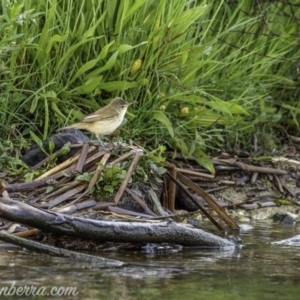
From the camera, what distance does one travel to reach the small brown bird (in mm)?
7539

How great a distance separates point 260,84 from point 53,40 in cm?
239

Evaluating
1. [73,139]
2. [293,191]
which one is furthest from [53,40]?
[293,191]

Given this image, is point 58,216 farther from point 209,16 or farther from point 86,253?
point 209,16

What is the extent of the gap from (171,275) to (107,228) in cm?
64

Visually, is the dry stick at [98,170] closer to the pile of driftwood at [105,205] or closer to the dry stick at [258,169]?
the pile of driftwood at [105,205]

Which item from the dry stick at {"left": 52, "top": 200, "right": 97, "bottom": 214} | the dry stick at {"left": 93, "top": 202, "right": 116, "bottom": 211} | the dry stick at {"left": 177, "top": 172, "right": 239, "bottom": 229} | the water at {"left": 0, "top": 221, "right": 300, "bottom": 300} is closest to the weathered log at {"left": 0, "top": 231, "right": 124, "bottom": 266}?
the water at {"left": 0, "top": 221, "right": 300, "bottom": 300}

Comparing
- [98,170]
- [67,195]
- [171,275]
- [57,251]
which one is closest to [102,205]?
[67,195]

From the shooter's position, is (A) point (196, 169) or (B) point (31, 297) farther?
(A) point (196, 169)

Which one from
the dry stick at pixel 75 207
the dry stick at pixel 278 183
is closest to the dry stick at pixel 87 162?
the dry stick at pixel 75 207

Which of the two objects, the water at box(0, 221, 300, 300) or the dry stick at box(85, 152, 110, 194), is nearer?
the water at box(0, 221, 300, 300)

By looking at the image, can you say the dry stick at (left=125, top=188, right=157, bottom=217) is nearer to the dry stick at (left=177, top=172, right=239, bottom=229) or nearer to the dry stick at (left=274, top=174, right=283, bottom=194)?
the dry stick at (left=177, top=172, right=239, bottom=229)

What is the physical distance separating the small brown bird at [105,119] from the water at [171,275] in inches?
65.2

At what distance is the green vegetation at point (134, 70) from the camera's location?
25.4 feet

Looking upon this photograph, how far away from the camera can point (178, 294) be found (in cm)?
490
